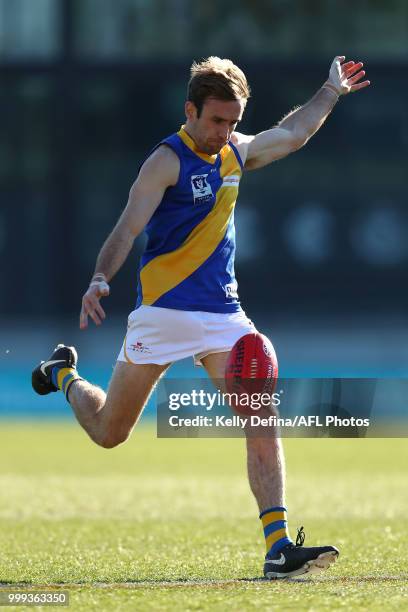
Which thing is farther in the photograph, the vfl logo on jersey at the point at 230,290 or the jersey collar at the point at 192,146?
the vfl logo on jersey at the point at 230,290

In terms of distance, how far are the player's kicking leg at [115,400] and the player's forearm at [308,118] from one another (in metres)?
1.37

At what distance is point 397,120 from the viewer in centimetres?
2681

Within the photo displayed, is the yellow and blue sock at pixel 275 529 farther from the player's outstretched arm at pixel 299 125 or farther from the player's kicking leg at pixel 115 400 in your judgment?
the player's outstretched arm at pixel 299 125

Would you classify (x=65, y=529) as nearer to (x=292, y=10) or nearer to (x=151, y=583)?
(x=151, y=583)

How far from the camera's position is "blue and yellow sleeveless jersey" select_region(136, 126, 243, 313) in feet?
21.2

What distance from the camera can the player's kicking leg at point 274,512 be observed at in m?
6.14

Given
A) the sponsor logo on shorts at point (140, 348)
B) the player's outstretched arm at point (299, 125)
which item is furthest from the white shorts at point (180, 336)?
the player's outstretched arm at point (299, 125)

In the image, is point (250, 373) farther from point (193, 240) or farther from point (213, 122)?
point (213, 122)

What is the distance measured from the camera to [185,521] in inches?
361

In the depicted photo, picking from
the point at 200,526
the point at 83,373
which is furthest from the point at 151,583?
the point at 83,373

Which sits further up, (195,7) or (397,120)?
(195,7)

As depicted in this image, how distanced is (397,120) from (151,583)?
21623 millimetres

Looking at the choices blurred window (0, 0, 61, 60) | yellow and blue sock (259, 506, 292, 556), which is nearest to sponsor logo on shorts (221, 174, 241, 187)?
yellow and blue sock (259, 506, 292, 556)

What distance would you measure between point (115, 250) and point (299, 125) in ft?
4.27
